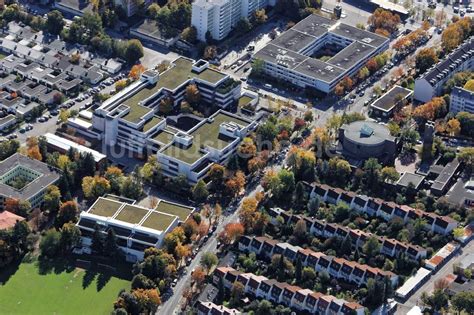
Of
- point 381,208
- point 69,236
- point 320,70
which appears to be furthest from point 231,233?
point 320,70

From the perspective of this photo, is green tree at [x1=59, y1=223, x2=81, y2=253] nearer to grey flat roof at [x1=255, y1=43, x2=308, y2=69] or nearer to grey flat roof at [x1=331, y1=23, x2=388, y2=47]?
grey flat roof at [x1=255, y1=43, x2=308, y2=69]

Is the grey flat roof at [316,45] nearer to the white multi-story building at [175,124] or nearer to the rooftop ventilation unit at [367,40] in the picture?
the rooftop ventilation unit at [367,40]

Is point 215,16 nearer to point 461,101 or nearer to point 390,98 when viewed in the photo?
point 390,98

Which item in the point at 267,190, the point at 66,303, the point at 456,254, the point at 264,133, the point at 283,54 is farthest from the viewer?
the point at 283,54

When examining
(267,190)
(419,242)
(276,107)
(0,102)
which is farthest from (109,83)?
(419,242)

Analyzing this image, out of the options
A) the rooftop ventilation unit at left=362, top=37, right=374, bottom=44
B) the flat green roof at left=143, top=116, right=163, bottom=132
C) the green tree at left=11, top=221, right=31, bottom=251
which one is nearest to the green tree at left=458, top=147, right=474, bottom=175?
the rooftop ventilation unit at left=362, top=37, right=374, bottom=44

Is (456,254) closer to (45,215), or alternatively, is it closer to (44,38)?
(45,215)
